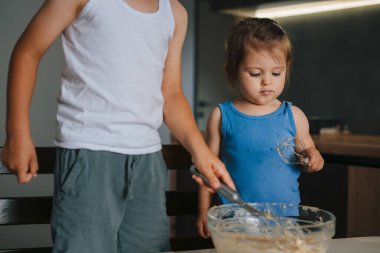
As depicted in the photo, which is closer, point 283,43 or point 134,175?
point 134,175

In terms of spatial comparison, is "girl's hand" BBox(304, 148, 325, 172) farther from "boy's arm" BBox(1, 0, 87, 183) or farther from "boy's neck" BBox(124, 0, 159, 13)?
"boy's arm" BBox(1, 0, 87, 183)

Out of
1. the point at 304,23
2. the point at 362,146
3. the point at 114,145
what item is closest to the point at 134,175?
the point at 114,145

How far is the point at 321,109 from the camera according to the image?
10.7 feet

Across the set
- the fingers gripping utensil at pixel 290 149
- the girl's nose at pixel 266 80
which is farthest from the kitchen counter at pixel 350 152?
the girl's nose at pixel 266 80

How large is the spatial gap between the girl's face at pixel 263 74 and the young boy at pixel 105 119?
10.3 inches

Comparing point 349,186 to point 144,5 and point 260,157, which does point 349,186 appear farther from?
point 144,5

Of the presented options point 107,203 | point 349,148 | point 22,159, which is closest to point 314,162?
point 107,203

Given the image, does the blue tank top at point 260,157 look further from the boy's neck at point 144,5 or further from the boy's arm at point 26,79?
the boy's arm at point 26,79

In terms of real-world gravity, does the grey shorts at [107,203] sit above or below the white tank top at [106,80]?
below

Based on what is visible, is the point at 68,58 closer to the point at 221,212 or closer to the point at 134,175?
the point at 134,175

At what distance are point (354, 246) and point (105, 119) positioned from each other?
544 mm

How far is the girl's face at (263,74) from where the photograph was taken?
1241 millimetres

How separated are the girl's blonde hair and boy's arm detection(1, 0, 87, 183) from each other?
50 cm

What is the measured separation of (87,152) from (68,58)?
0.66 ft
